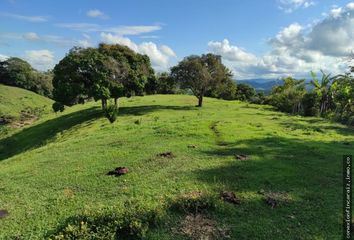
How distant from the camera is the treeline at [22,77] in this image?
299 feet

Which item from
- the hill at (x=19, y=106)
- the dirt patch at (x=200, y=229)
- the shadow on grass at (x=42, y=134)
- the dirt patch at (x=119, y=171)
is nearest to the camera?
the dirt patch at (x=200, y=229)

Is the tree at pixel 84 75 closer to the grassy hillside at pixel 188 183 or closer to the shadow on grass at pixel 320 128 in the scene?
the grassy hillside at pixel 188 183

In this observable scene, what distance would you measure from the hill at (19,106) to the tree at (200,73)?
30.7 meters

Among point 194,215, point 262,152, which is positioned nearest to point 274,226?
point 194,215

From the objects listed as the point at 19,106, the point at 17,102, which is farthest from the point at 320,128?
the point at 17,102

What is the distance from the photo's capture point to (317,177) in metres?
12.7

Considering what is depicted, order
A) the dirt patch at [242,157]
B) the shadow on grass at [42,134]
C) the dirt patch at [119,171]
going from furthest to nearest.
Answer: the shadow on grass at [42,134] < the dirt patch at [242,157] < the dirt patch at [119,171]

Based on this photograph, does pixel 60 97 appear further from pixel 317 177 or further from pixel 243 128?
pixel 317 177

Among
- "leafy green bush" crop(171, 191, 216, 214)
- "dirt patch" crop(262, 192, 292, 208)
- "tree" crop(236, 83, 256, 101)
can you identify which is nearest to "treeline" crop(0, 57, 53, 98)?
"tree" crop(236, 83, 256, 101)

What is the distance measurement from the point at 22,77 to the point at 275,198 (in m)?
93.9

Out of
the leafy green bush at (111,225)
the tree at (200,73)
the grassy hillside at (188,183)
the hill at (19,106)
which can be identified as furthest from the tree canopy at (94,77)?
the leafy green bush at (111,225)

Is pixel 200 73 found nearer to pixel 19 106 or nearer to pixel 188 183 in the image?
pixel 188 183

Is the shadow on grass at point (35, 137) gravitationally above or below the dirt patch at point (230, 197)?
below

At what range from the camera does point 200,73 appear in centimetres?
4159
